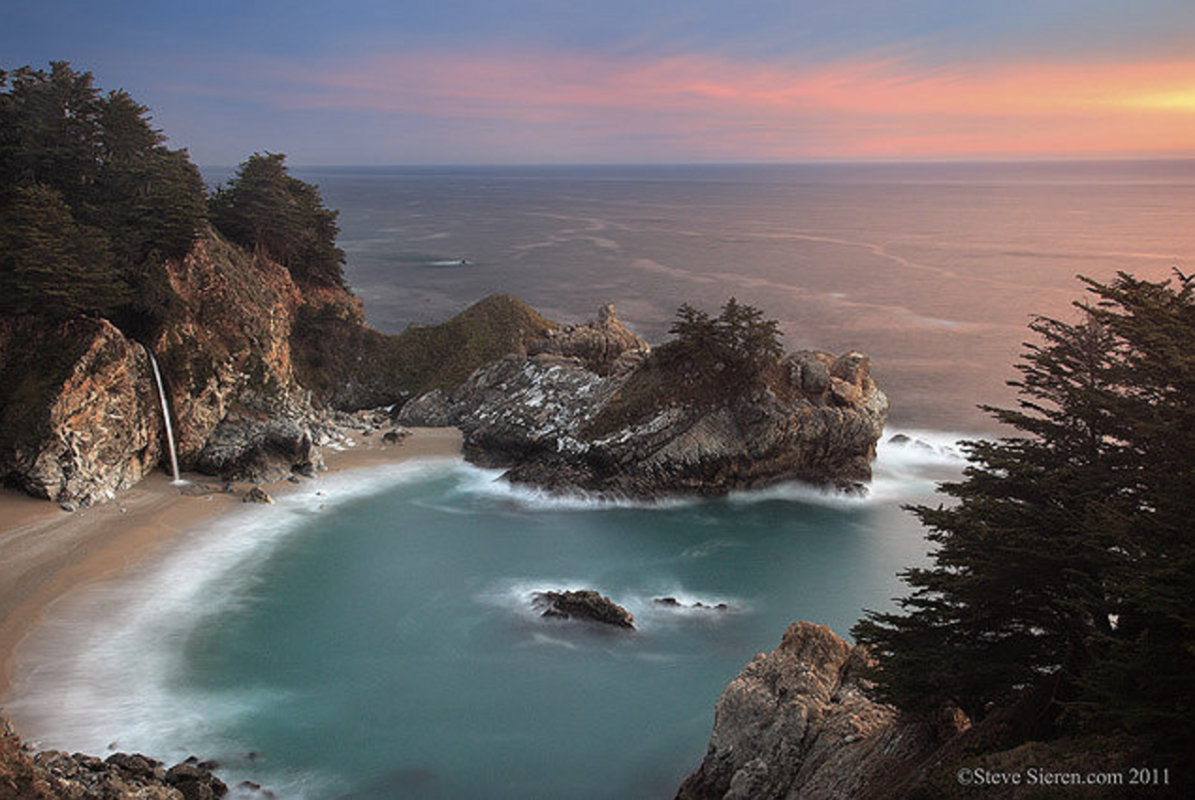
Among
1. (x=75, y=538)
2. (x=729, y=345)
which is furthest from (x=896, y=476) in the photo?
(x=75, y=538)

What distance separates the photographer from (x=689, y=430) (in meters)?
42.8

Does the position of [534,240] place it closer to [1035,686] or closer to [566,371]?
[566,371]

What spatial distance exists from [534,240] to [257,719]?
5462 inches

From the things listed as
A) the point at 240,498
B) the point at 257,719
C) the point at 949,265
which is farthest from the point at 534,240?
the point at 257,719

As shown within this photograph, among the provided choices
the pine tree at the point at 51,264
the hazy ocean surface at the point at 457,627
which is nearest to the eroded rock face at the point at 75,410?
the pine tree at the point at 51,264

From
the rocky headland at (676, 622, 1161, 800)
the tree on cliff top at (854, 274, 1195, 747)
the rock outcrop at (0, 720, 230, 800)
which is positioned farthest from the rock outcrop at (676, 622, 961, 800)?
the rock outcrop at (0, 720, 230, 800)

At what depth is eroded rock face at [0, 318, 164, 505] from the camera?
115ft

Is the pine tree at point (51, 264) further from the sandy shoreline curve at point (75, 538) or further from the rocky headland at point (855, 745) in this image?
the rocky headland at point (855, 745)

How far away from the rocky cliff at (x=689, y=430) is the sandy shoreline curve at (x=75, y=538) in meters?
13.3

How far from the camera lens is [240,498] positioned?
40.0 metres

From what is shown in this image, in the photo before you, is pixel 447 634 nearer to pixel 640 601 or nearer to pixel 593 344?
pixel 640 601

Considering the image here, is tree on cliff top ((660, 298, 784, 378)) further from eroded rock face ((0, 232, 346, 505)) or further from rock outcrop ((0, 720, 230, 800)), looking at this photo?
rock outcrop ((0, 720, 230, 800))

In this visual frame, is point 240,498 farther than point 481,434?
No

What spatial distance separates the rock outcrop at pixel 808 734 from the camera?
15.7 meters
